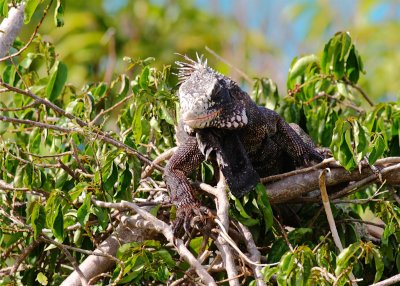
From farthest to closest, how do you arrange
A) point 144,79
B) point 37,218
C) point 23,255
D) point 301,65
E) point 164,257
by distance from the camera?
1. point 301,65
2. point 144,79
3. point 23,255
4. point 37,218
5. point 164,257

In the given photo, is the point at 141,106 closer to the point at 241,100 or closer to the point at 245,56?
the point at 241,100

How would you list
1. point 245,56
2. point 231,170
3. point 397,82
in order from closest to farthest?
1. point 231,170
2. point 397,82
3. point 245,56

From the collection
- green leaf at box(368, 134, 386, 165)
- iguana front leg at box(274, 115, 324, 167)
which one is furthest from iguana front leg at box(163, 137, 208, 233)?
green leaf at box(368, 134, 386, 165)

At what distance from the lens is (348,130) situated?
4496 millimetres

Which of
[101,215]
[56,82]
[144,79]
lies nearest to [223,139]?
[144,79]

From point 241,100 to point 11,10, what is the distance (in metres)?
1.65

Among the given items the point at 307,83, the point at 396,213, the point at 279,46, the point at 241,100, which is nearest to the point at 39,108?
the point at 241,100

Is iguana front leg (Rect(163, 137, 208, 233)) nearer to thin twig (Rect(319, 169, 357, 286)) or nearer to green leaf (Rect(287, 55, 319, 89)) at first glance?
thin twig (Rect(319, 169, 357, 286))

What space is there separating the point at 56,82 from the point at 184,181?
1.16 meters

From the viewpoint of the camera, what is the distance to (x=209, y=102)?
4.73m

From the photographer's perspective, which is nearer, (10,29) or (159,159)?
(159,159)

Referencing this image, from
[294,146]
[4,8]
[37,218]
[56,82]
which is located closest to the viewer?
[37,218]

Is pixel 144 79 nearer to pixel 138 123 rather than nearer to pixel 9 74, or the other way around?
pixel 138 123

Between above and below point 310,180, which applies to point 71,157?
above
